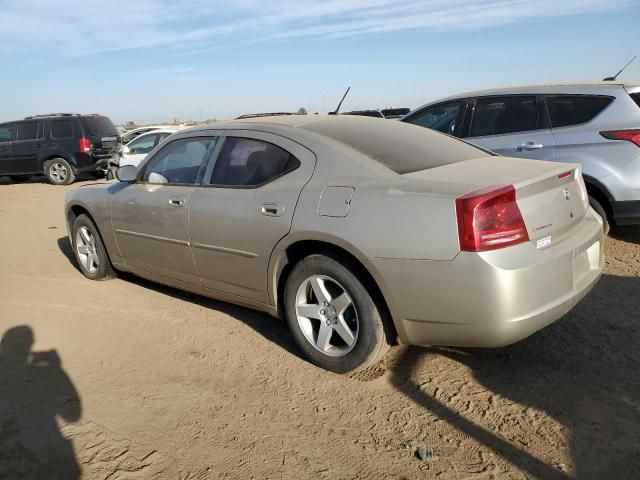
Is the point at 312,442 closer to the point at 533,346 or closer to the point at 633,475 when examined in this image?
the point at 633,475

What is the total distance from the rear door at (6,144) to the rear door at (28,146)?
0.14 metres

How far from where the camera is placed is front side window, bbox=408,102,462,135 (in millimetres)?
6375

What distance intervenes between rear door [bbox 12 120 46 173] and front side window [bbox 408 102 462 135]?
37.7ft

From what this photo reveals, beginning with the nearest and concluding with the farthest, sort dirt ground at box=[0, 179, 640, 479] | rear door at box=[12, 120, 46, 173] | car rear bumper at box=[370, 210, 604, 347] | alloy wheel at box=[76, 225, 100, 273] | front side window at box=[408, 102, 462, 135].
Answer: dirt ground at box=[0, 179, 640, 479] → car rear bumper at box=[370, 210, 604, 347] → alloy wheel at box=[76, 225, 100, 273] → front side window at box=[408, 102, 462, 135] → rear door at box=[12, 120, 46, 173]

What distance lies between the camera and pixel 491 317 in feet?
8.82

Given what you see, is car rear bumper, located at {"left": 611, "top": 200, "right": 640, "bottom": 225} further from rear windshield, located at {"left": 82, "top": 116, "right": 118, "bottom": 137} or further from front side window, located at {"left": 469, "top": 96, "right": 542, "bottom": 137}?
rear windshield, located at {"left": 82, "top": 116, "right": 118, "bottom": 137}

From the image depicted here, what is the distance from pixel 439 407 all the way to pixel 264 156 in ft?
6.26

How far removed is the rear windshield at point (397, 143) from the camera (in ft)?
10.8

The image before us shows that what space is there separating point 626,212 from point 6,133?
1514cm

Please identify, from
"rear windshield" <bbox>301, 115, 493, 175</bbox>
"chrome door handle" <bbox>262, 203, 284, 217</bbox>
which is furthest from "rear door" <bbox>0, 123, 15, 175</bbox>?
"chrome door handle" <bbox>262, 203, 284, 217</bbox>

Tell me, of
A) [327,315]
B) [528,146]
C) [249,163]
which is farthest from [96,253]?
[528,146]

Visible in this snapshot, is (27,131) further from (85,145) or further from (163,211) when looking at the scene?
(163,211)

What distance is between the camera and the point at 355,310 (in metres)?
3.15

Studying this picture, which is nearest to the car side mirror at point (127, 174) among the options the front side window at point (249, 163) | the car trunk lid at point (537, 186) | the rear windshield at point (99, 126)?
the front side window at point (249, 163)
